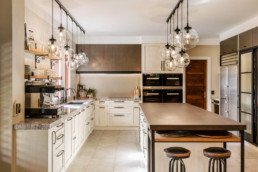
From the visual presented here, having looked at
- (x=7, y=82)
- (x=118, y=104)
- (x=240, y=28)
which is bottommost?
(x=118, y=104)

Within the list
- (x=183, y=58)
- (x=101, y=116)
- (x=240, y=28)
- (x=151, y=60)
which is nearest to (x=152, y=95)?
(x=151, y=60)

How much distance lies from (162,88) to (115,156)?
3.20m

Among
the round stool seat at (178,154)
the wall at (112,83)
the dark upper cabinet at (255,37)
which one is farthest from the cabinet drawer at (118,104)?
the round stool seat at (178,154)

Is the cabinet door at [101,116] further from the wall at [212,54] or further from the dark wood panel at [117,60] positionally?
the wall at [212,54]

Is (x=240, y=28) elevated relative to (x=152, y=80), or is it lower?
elevated

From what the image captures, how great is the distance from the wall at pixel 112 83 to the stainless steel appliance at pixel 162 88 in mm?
599

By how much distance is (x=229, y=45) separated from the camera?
6.95 m

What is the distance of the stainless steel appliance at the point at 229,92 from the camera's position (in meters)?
6.57

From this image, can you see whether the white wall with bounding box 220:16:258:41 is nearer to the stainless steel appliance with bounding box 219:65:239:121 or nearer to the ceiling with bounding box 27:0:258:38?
the ceiling with bounding box 27:0:258:38

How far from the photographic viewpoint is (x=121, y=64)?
8.00 m

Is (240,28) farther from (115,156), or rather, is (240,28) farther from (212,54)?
(115,156)

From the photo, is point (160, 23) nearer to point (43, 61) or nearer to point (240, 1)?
point (240, 1)

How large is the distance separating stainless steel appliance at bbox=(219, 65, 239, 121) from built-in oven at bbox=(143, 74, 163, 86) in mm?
1682

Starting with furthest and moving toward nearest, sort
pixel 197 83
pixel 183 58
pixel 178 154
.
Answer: pixel 197 83 → pixel 183 58 → pixel 178 154
